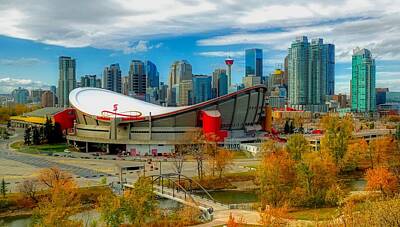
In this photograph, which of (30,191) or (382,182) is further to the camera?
(30,191)

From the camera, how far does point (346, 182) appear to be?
47.2m

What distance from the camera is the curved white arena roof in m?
71.9

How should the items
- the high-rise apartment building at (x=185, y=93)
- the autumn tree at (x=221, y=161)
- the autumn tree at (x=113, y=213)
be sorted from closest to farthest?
the autumn tree at (x=113, y=213) → the autumn tree at (x=221, y=161) → the high-rise apartment building at (x=185, y=93)

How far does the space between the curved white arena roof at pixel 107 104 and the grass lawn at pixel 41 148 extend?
20.7 ft

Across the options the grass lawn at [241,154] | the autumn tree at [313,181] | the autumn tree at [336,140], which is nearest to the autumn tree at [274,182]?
the autumn tree at [313,181]

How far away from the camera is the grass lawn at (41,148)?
219 ft

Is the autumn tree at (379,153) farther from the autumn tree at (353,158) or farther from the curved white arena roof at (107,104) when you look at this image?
the curved white arena roof at (107,104)

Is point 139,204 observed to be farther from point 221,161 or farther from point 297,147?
point 297,147

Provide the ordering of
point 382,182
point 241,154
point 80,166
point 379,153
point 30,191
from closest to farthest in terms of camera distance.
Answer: point 382,182, point 30,191, point 80,166, point 379,153, point 241,154

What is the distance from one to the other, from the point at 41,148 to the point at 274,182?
147 feet

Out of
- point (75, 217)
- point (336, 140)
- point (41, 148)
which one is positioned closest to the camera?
point (75, 217)

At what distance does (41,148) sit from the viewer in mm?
70375

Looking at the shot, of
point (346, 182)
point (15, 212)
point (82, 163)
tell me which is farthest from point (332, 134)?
point (15, 212)

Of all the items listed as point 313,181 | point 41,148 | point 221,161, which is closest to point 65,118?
point 41,148
